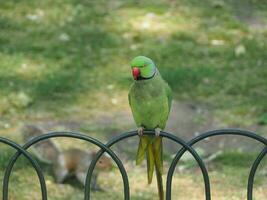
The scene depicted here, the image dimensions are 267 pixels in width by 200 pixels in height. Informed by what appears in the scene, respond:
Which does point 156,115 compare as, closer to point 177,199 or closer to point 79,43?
point 177,199

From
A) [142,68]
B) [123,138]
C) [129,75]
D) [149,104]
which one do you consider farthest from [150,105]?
[129,75]

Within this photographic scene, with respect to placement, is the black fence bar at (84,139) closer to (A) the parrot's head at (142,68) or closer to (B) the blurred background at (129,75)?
(A) the parrot's head at (142,68)

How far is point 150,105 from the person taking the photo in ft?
9.07

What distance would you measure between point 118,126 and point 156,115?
90.6 inches

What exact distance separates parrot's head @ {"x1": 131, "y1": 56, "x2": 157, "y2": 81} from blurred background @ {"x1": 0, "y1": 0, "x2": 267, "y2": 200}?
1.61 metres

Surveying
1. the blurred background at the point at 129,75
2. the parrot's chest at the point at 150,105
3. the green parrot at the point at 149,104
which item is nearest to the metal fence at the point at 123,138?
the green parrot at the point at 149,104

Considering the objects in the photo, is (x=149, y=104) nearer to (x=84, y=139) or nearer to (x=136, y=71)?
(x=136, y=71)

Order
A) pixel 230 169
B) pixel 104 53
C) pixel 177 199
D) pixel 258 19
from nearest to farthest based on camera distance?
1. pixel 177 199
2. pixel 230 169
3. pixel 104 53
4. pixel 258 19

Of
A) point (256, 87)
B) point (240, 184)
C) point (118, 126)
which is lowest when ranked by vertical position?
point (240, 184)

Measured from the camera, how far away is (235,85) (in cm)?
575

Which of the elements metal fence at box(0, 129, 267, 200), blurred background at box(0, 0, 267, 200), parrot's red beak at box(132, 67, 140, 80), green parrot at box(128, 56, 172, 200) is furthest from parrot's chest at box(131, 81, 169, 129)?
blurred background at box(0, 0, 267, 200)

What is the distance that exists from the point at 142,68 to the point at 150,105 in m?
0.24

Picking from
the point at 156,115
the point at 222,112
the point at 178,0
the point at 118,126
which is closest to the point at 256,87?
the point at 222,112

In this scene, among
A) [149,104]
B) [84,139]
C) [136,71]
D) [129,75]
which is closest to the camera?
[84,139]
